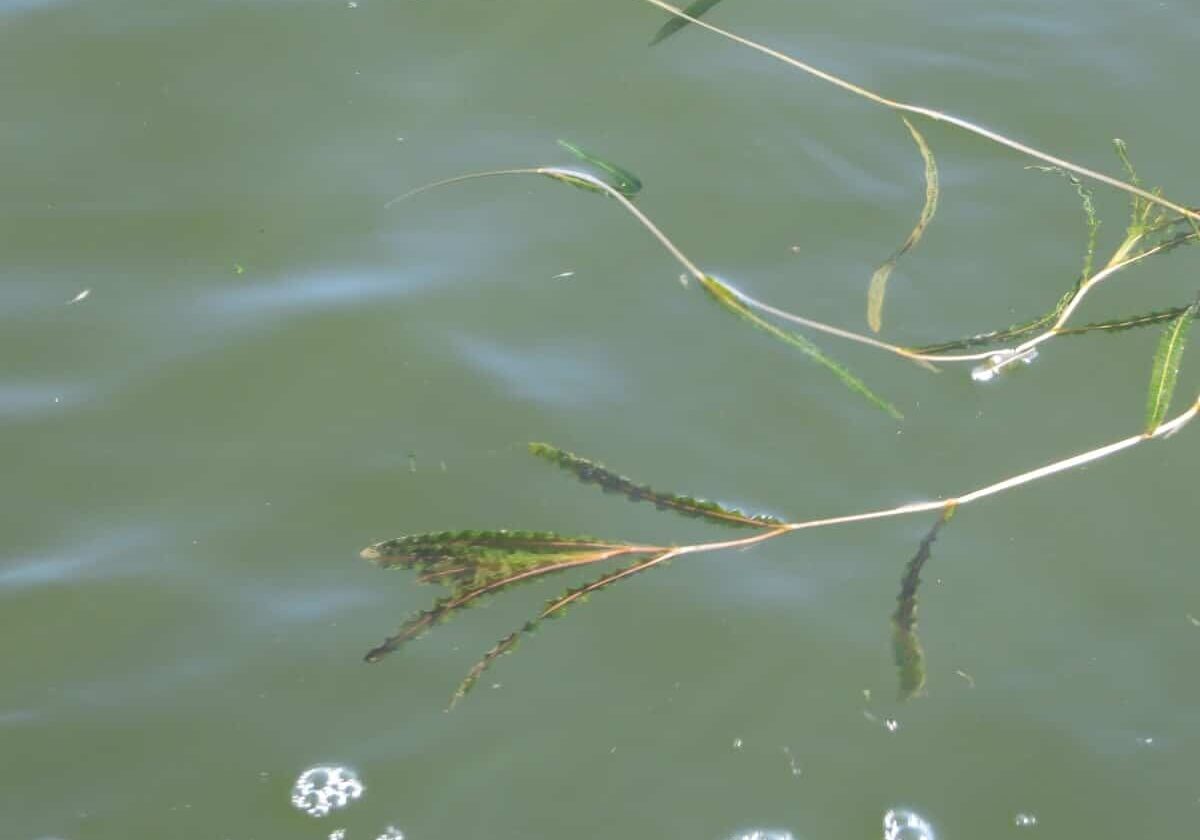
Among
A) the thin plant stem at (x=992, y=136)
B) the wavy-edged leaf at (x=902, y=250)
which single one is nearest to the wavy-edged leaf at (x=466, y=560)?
the wavy-edged leaf at (x=902, y=250)

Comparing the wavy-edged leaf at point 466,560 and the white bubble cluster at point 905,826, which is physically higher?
the wavy-edged leaf at point 466,560

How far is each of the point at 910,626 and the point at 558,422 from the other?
2.41 feet

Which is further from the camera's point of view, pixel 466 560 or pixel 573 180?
pixel 573 180

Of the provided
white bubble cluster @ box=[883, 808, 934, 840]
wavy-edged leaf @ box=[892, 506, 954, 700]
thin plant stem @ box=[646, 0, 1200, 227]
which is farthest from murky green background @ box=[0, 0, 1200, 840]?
thin plant stem @ box=[646, 0, 1200, 227]

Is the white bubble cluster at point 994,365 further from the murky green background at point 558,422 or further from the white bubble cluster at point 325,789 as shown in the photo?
the white bubble cluster at point 325,789

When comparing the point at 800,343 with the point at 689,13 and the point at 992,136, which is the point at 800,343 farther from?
the point at 689,13

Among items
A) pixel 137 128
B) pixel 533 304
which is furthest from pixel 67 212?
pixel 533 304

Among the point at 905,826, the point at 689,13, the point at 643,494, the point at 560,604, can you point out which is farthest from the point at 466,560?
the point at 689,13

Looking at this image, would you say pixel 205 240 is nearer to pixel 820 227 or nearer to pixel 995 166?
pixel 820 227

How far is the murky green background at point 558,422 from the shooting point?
80.5 inches

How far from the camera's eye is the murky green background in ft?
6.71

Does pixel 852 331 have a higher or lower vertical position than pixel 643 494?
lower

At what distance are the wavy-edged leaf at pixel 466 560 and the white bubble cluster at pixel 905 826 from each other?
649 mm

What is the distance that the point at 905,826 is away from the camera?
200cm
